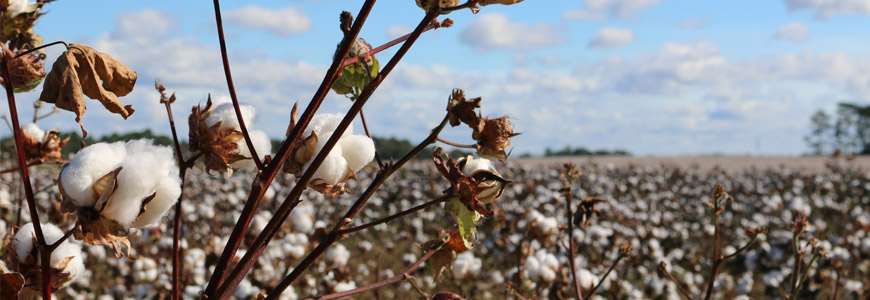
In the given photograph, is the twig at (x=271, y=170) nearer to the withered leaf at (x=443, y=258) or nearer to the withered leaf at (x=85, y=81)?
the withered leaf at (x=85, y=81)

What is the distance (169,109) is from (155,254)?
151 inches

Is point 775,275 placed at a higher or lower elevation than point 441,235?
lower

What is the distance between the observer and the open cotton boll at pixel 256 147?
0.86m

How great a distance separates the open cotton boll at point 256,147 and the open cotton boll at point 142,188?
13cm

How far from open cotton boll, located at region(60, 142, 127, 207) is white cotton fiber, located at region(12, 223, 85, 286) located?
0.93 ft

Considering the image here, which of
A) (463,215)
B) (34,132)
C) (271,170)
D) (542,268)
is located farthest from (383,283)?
(542,268)

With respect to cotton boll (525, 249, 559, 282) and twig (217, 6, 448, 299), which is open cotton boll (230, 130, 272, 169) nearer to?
twig (217, 6, 448, 299)

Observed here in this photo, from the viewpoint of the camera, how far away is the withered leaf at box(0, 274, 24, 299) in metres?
0.82

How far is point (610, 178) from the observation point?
13.0 meters

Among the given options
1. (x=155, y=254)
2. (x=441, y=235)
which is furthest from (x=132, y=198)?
(x=155, y=254)

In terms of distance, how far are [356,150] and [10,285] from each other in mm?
438

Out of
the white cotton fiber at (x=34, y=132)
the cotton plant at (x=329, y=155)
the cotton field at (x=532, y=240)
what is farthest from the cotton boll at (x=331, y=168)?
the white cotton fiber at (x=34, y=132)

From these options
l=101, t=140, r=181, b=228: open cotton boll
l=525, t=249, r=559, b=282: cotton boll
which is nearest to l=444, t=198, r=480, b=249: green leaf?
l=101, t=140, r=181, b=228: open cotton boll

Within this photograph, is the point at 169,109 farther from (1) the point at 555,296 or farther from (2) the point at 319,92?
(1) the point at 555,296
